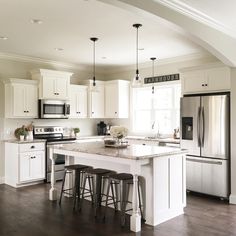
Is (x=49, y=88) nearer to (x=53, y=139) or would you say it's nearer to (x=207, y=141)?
(x=53, y=139)

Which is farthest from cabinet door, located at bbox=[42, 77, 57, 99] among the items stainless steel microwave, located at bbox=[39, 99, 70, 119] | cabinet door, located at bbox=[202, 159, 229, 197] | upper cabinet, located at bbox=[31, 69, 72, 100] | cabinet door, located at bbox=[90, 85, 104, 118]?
cabinet door, located at bbox=[202, 159, 229, 197]

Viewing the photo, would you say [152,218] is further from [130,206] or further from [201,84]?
[201,84]

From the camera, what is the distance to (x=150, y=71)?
7.01 metres

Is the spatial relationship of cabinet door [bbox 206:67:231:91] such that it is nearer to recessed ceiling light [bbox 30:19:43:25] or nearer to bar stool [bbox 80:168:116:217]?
bar stool [bbox 80:168:116:217]

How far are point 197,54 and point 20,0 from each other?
392 centimetres

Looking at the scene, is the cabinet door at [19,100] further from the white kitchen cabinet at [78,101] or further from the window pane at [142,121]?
the window pane at [142,121]

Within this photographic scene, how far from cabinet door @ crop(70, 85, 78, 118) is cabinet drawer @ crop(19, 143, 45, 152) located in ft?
4.10

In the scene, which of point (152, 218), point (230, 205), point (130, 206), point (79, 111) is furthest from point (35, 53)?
point (230, 205)

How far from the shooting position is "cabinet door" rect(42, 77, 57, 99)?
20.3 feet

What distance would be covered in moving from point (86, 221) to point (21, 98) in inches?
129

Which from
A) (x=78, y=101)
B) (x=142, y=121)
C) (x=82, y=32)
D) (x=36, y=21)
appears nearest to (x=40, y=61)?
(x=78, y=101)

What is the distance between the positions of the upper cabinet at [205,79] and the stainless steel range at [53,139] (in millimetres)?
2927

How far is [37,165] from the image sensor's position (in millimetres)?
5938

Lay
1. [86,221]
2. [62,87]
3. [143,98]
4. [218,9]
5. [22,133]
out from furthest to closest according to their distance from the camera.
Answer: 1. [143,98]
2. [62,87]
3. [22,133]
4. [86,221]
5. [218,9]
